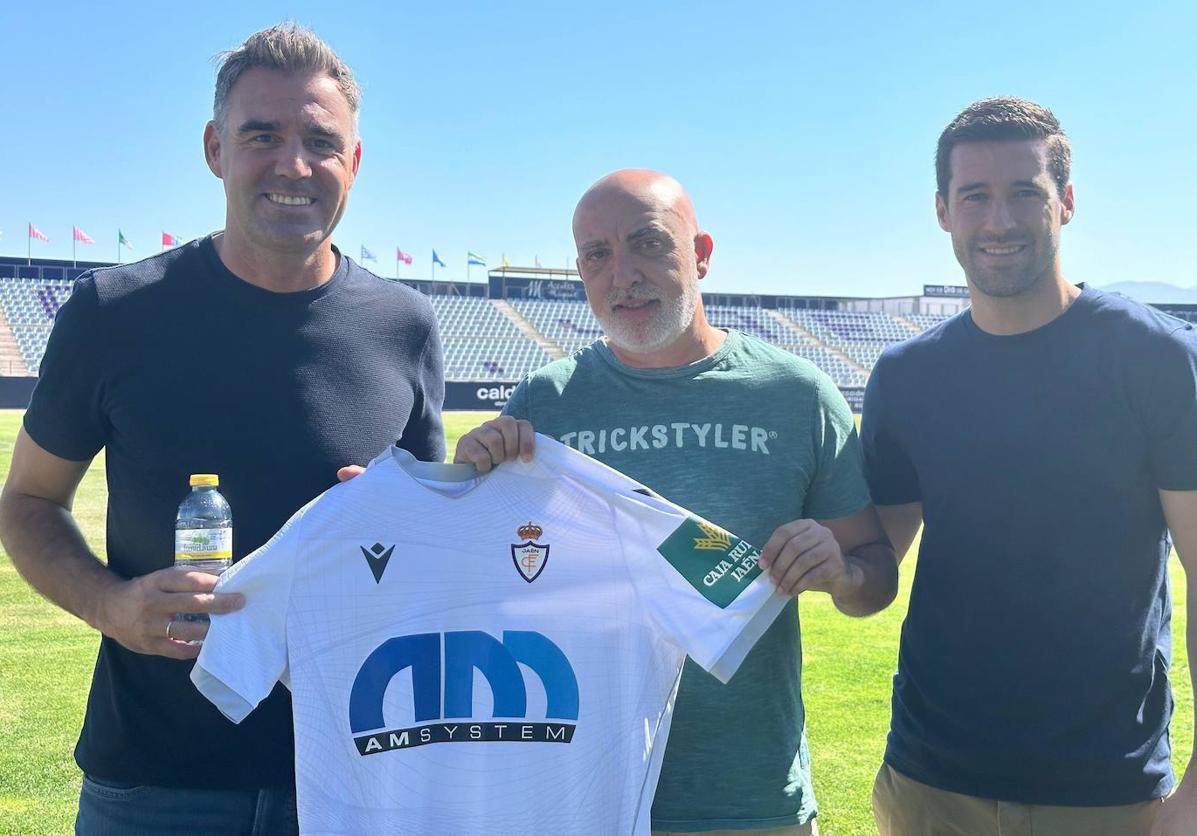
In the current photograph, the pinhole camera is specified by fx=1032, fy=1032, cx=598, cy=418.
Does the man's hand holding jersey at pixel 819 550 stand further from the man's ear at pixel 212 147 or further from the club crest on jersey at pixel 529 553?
the man's ear at pixel 212 147

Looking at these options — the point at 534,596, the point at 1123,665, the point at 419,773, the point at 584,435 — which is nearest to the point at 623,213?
Answer: the point at 584,435

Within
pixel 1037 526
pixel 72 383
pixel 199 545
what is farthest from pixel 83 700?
pixel 1037 526

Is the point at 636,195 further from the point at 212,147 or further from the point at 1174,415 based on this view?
the point at 1174,415

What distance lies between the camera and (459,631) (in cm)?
238

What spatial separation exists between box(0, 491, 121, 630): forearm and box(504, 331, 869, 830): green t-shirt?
1.12m

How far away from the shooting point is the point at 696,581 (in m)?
2.36

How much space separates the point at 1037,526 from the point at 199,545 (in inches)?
84.6

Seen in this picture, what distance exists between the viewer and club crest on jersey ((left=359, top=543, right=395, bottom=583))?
2.40 m

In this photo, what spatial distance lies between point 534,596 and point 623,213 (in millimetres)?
998

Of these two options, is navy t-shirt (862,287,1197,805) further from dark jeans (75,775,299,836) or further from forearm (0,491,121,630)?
forearm (0,491,121,630)

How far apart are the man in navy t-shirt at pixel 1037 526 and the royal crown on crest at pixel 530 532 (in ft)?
3.94

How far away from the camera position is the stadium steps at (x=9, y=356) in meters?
43.8

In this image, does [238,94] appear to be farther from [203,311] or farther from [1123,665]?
[1123,665]

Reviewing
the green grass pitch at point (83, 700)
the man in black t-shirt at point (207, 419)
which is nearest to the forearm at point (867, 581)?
the man in black t-shirt at point (207, 419)
